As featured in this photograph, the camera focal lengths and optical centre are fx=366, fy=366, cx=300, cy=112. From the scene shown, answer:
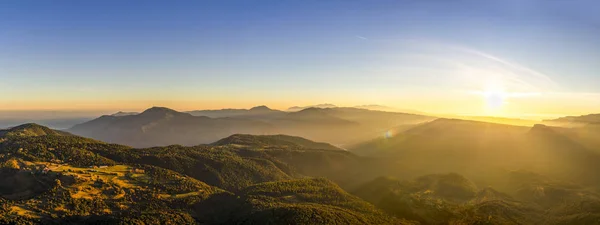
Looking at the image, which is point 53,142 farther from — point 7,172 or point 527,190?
point 527,190

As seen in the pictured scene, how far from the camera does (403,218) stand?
129 meters

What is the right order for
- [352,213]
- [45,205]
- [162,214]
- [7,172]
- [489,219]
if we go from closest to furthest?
[45,205] < [162,214] < [7,172] < [352,213] < [489,219]

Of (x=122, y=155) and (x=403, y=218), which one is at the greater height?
(x=122, y=155)

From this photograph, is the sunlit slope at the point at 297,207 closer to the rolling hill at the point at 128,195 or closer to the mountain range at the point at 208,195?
the rolling hill at the point at 128,195

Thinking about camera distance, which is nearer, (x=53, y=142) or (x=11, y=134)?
(x=53, y=142)

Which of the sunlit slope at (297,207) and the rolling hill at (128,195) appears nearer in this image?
the rolling hill at (128,195)

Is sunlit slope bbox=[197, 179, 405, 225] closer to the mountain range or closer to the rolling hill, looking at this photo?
the rolling hill

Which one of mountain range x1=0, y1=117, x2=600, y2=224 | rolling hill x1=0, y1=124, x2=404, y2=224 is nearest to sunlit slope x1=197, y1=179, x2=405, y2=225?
rolling hill x1=0, y1=124, x2=404, y2=224

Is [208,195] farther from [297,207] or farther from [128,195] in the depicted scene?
[297,207]

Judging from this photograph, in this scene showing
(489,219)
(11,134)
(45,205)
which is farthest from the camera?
(11,134)

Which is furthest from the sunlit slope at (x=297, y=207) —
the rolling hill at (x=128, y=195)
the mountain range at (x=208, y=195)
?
the mountain range at (x=208, y=195)

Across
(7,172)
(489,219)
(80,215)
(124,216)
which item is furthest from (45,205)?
(489,219)

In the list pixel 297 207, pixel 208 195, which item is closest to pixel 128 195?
pixel 208 195

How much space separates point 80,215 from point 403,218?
328 feet
